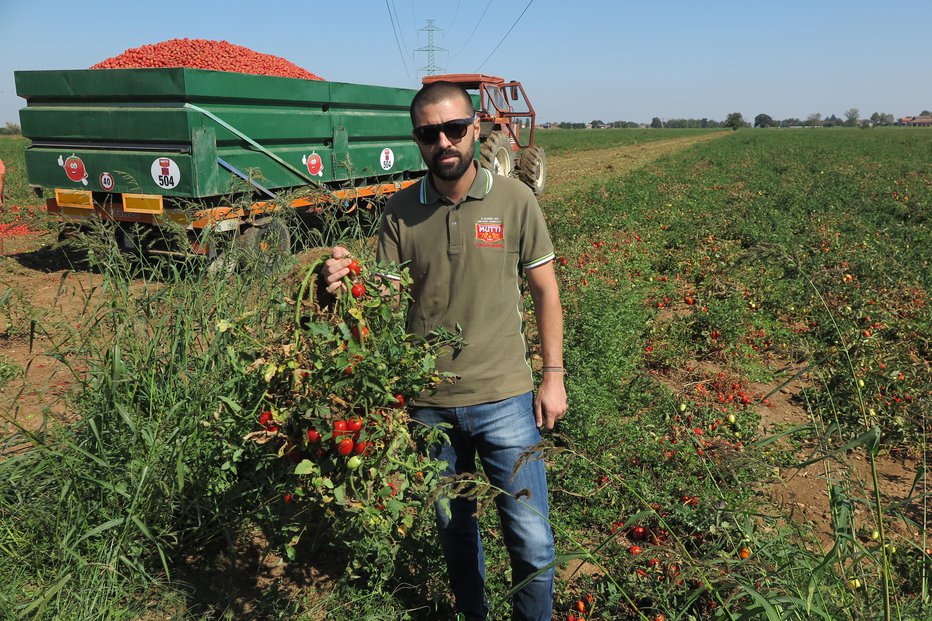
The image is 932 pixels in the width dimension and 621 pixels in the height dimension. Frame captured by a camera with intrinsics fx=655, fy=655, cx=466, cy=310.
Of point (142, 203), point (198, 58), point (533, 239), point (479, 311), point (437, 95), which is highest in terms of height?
point (198, 58)

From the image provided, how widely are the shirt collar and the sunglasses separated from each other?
17 centimetres

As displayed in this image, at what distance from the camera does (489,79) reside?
13188 millimetres

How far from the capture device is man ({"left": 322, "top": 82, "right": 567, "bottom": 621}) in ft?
7.69

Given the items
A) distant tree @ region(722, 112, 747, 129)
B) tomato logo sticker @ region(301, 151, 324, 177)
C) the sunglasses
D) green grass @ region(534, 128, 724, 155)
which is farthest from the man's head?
distant tree @ region(722, 112, 747, 129)

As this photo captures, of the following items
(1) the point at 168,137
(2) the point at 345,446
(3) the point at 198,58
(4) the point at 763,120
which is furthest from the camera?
(4) the point at 763,120

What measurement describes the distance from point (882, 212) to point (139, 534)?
14.5 metres

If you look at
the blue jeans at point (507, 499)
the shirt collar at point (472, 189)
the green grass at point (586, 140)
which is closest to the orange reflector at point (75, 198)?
the shirt collar at point (472, 189)

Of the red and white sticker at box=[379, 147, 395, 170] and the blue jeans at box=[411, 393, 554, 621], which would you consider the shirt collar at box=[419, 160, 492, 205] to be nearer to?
the blue jeans at box=[411, 393, 554, 621]

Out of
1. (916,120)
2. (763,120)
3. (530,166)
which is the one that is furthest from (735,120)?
(530,166)

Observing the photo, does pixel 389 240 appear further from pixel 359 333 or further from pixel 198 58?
pixel 198 58

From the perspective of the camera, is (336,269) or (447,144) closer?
(336,269)

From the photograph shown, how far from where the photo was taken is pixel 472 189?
2428 millimetres

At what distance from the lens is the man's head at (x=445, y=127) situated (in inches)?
→ 90.3

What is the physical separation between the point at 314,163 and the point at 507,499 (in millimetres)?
6446
